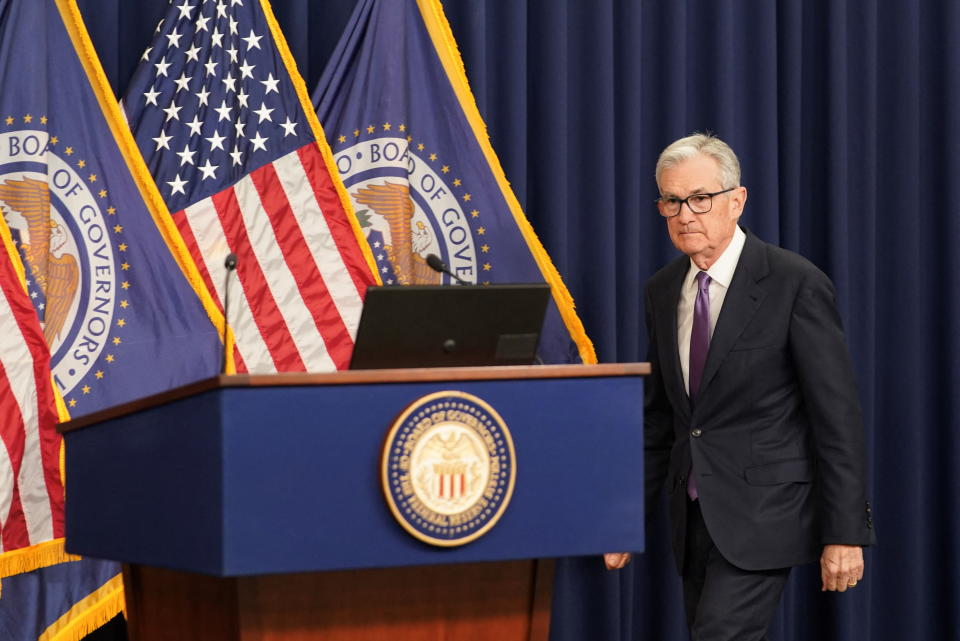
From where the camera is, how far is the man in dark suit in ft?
10.4

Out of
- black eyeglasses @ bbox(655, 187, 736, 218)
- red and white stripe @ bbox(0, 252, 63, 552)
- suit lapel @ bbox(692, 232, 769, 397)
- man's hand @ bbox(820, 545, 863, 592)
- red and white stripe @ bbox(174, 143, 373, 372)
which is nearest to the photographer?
man's hand @ bbox(820, 545, 863, 592)

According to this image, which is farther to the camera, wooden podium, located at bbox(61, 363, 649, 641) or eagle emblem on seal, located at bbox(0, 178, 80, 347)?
eagle emblem on seal, located at bbox(0, 178, 80, 347)

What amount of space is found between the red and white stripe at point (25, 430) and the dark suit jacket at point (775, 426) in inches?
69.6

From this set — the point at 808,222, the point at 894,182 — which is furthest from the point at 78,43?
the point at 894,182

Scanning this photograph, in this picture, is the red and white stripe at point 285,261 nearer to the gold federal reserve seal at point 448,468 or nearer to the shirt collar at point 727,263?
the shirt collar at point 727,263

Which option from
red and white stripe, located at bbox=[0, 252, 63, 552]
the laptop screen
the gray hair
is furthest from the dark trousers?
red and white stripe, located at bbox=[0, 252, 63, 552]

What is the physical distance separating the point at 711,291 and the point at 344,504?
166cm

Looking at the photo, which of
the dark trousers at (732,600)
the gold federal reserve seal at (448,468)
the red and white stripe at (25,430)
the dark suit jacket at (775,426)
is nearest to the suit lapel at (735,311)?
the dark suit jacket at (775,426)

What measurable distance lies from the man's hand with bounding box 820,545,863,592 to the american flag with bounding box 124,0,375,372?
162 centimetres

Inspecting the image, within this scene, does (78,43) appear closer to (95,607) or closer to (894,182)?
(95,607)

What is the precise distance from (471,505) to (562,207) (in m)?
2.50

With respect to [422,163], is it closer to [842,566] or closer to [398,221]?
[398,221]

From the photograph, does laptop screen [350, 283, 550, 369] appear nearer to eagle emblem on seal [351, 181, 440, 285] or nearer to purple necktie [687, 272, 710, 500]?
purple necktie [687, 272, 710, 500]

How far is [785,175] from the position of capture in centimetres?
490
